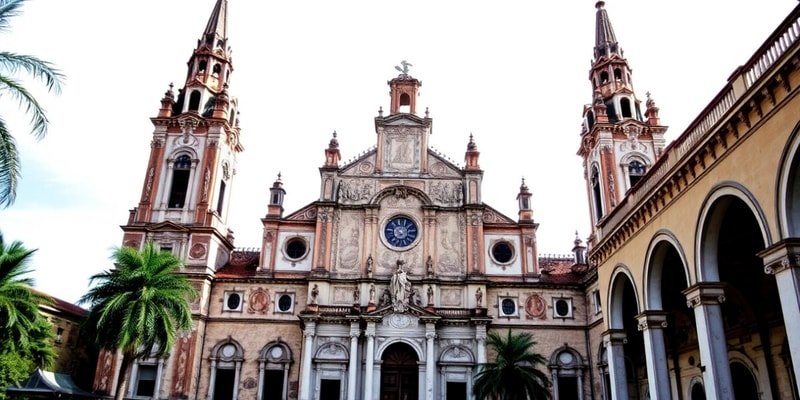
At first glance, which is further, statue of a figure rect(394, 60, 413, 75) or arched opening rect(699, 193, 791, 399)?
statue of a figure rect(394, 60, 413, 75)

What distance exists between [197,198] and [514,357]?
21774 millimetres

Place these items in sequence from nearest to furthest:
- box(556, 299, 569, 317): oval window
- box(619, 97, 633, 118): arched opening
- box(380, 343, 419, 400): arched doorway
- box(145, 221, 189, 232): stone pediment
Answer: box(380, 343, 419, 400): arched doorway, box(145, 221, 189, 232): stone pediment, box(556, 299, 569, 317): oval window, box(619, 97, 633, 118): arched opening

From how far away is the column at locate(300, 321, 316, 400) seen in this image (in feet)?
99.0

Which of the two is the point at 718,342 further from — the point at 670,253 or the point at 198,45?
the point at 198,45

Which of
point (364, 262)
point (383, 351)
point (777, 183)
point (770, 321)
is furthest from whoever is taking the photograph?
point (364, 262)

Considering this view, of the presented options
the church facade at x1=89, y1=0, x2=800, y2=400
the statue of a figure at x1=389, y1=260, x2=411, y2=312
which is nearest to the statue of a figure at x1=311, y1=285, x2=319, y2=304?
the church facade at x1=89, y1=0, x2=800, y2=400

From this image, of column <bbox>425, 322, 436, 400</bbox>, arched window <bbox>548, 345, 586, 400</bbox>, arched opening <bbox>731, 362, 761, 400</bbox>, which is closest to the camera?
arched opening <bbox>731, 362, 761, 400</bbox>

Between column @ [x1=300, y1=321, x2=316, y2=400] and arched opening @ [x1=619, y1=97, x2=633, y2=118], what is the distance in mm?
24563

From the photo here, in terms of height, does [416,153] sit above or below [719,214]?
above

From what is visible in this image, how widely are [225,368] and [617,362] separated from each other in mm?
22025

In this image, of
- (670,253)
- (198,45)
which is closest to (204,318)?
(198,45)

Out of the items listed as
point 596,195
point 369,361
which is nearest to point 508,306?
point 369,361

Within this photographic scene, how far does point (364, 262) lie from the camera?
33.9 m

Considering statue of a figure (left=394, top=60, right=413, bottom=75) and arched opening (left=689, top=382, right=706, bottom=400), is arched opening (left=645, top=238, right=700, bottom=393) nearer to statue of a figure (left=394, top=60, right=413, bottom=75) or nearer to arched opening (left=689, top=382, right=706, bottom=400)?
arched opening (left=689, top=382, right=706, bottom=400)
